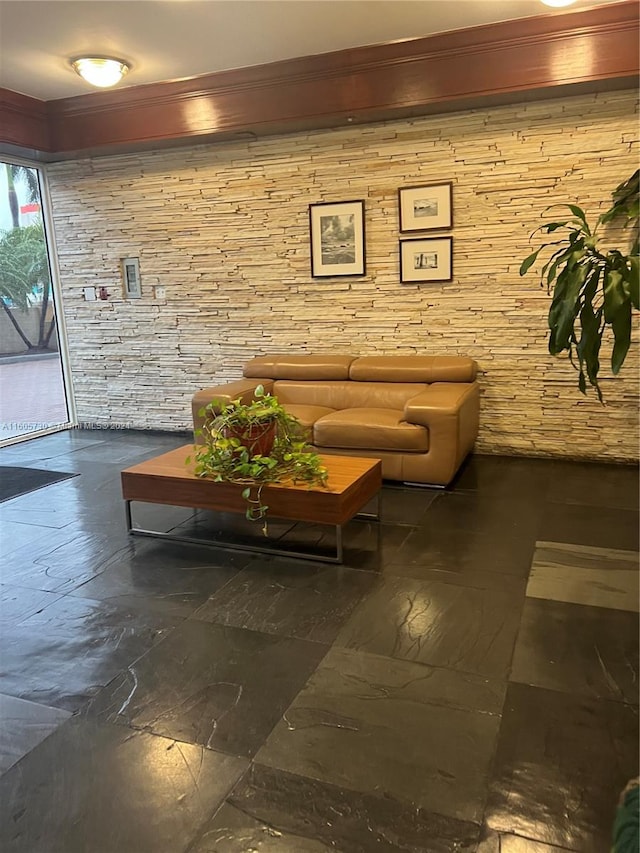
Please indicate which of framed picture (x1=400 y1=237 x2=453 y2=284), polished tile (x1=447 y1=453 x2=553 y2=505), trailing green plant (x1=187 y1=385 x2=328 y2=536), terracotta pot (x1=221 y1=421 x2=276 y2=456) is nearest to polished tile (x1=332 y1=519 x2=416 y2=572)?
trailing green plant (x1=187 y1=385 x2=328 y2=536)

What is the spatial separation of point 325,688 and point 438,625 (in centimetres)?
60

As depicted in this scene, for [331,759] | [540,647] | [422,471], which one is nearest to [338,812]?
[331,759]

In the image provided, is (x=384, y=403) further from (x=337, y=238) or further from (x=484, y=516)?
(x=337, y=238)

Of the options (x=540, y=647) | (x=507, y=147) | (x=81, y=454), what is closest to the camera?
(x=540, y=647)

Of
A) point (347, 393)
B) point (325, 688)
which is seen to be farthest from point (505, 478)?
point (325, 688)

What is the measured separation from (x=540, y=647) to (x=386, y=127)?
13.3 ft

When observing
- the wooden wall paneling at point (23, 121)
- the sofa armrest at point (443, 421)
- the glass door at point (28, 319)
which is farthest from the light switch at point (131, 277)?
the sofa armrest at point (443, 421)

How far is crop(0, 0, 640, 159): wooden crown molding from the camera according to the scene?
4.05 m

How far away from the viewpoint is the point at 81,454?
5402mm

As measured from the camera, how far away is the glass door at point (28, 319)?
5.79m

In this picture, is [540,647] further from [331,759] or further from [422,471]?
[422,471]

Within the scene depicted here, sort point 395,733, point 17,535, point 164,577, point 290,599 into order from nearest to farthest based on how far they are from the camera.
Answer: point 395,733, point 290,599, point 164,577, point 17,535

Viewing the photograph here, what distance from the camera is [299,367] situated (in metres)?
5.18

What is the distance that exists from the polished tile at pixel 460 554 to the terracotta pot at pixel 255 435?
0.86 meters
